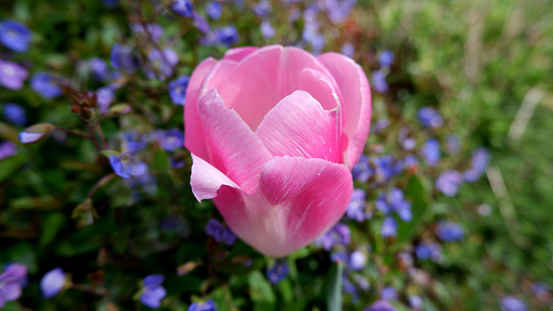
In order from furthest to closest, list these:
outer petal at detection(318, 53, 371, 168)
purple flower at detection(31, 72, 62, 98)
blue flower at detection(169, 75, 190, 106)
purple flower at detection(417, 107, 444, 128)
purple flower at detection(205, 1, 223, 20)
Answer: purple flower at detection(417, 107, 444, 128) → purple flower at detection(205, 1, 223, 20) → purple flower at detection(31, 72, 62, 98) → blue flower at detection(169, 75, 190, 106) → outer petal at detection(318, 53, 371, 168)

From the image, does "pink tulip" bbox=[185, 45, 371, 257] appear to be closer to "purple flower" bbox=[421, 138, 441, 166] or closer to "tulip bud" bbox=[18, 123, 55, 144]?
"tulip bud" bbox=[18, 123, 55, 144]

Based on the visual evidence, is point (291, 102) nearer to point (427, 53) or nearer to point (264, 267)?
point (264, 267)

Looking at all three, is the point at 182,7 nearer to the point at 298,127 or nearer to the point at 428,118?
the point at 298,127

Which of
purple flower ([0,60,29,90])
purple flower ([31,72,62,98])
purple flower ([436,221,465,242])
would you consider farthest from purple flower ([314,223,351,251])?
purple flower ([0,60,29,90])

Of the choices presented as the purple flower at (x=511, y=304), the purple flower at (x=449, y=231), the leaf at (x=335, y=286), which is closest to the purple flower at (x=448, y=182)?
the purple flower at (x=449, y=231)

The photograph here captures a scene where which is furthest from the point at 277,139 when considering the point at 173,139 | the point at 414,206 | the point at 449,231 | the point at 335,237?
the point at 449,231

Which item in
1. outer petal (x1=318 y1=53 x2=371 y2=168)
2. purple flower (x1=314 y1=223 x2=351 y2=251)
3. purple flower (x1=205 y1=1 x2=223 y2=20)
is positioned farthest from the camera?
purple flower (x1=205 y1=1 x2=223 y2=20)

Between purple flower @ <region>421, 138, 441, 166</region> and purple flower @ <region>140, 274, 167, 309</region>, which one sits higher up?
purple flower @ <region>140, 274, 167, 309</region>

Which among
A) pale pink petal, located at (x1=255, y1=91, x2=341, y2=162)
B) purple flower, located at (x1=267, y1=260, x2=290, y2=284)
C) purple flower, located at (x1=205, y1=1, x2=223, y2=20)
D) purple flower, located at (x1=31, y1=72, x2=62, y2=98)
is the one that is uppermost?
pale pink petal, located at (x1=255, y1=91, x2=341, y2=162)
